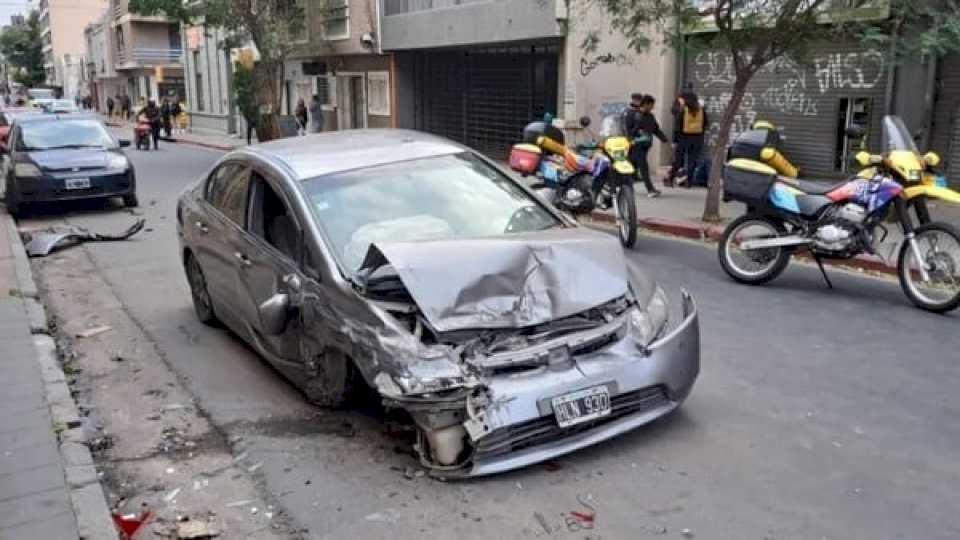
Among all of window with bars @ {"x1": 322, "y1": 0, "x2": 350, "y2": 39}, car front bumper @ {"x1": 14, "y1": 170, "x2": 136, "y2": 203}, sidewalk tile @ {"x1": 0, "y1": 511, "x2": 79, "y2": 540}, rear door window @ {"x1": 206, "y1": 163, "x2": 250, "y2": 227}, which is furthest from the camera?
window with bars @ {"x1": 322, "y1": 0, "x2": 350, "y2": 39}

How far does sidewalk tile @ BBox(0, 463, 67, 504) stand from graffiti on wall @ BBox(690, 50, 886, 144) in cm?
1134

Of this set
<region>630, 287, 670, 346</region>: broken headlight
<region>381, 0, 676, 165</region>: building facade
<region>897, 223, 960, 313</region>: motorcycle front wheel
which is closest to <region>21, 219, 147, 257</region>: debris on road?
<region>381, 0, 676, 165</region>: building facade

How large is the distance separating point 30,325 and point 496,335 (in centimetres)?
459

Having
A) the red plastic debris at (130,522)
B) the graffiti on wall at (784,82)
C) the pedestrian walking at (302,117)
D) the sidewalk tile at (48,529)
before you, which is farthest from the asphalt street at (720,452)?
the pedestrian walking at (302,117)

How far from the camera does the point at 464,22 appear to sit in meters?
22.0

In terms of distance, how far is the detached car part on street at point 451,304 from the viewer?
4.12 metres

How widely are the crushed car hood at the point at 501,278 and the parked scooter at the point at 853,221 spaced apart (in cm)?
389

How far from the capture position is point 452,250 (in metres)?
4.63

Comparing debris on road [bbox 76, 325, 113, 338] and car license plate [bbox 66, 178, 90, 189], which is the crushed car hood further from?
car license plate [bbox 66, 178, 90, 189]

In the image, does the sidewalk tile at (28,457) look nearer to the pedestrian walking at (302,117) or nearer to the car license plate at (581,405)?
the car license plate at (581,405)

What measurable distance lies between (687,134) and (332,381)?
11.7 metres

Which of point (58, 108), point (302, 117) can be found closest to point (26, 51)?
point (302, 117)

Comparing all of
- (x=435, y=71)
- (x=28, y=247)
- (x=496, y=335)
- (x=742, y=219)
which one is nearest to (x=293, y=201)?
(x=496, y=335)

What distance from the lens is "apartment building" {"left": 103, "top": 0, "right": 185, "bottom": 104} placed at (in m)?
60.5
